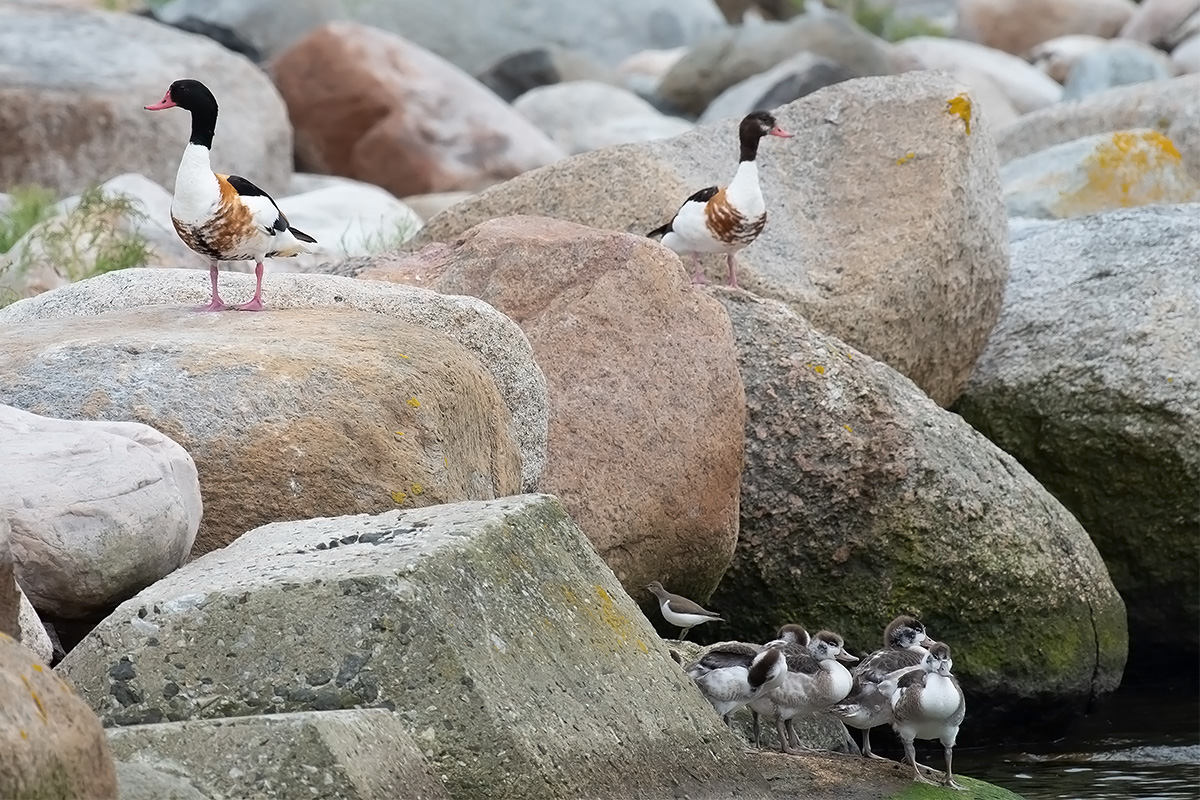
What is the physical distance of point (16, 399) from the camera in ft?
22.7

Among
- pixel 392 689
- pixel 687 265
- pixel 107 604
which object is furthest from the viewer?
pixel 687 265

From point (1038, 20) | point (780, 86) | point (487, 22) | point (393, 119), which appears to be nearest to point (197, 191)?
point (393, 119)

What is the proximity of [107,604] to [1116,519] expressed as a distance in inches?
278

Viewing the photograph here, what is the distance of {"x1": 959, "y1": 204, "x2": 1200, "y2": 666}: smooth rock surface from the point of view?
11.0m

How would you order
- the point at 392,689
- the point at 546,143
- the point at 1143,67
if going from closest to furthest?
the point at 392,689 → the point at 546,143 → the point at 1143,67

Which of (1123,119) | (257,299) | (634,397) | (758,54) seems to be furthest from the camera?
(758,54)

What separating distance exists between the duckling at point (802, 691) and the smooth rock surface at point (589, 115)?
1880 centimetres

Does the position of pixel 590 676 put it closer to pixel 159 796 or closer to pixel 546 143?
pixel 159 796

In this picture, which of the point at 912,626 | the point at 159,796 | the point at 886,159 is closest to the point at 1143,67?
the point at 886,159

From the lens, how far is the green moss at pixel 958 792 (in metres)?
6.91

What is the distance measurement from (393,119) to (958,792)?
52.0 ft

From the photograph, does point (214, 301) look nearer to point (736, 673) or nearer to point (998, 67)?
point (736, 673)

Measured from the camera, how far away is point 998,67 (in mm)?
→ 31688

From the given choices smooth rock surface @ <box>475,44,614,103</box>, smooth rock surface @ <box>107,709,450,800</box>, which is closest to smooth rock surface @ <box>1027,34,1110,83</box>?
smooth rock surface @ <box>475,44,614,103</box>
